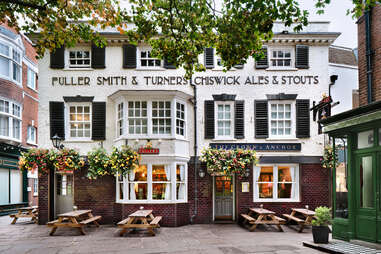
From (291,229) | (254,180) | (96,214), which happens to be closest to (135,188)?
→ (96,214)

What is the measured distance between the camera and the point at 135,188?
14539 millimetres

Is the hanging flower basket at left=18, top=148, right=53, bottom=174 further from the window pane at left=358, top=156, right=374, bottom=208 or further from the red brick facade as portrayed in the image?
the window pane at left=358, top=156, right=374, bottom=208

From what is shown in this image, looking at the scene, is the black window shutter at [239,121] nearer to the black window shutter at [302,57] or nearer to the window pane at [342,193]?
the black window shutter at [302,57]

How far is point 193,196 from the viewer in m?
15.1

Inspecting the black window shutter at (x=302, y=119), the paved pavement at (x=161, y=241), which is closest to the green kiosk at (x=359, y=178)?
the paved pavement at (x=161, y=241)

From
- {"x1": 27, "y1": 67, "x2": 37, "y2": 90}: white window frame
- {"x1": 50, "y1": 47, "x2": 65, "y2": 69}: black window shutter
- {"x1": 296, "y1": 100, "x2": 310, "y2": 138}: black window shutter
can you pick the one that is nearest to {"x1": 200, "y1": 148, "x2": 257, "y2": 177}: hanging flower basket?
{"x1": 296, "y1": 100, "x2": 310, "y2": 138}: black window shutter

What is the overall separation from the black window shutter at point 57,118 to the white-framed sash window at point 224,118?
7.21 m

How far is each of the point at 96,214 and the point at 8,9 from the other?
30.0 ft

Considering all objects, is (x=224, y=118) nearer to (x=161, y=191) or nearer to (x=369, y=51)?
(x=161, y=191)

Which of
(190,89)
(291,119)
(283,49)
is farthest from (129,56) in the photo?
(291,119)

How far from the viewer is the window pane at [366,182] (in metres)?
9.60

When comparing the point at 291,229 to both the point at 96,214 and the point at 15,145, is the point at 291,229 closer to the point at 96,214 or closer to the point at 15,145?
the point at 96,214

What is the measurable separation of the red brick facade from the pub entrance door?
1.29 ft

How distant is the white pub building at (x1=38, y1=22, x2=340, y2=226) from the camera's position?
48.8 ft
